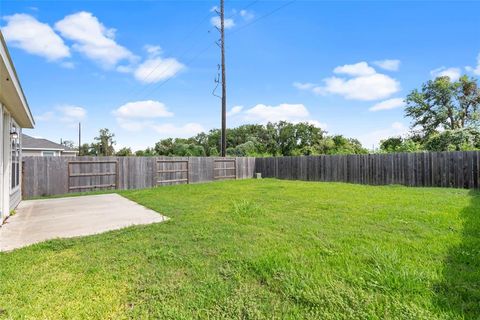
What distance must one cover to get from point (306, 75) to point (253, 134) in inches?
684

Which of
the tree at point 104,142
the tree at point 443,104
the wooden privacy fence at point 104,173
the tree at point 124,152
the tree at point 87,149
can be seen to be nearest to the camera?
the wooden privacy fence at point 104,173

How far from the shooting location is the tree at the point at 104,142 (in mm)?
32719

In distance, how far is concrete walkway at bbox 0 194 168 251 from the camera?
3.85m

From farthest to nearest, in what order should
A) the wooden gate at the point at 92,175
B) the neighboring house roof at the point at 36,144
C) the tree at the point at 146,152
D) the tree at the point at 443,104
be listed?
the tree at the point at 146,152, the tree at the point at 443,104, the neighboring house roof at the point at 36,144, the wooden gate at the point at 92,175

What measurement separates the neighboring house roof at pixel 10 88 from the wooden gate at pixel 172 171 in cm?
671

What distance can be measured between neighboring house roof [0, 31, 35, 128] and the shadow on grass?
174 inches

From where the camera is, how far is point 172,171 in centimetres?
1279

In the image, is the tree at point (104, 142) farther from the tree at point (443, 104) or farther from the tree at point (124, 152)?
the tree at point (443, 104)

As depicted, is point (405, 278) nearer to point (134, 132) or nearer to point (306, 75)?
point (306, 75)

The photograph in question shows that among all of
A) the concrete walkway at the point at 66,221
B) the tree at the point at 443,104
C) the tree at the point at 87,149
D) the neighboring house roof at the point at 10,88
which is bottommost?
the concrete walkway at the point at 66,221

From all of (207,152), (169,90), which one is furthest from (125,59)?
(207,152)

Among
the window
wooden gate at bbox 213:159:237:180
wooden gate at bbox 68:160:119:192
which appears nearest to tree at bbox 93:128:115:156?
wooden gate at bbox 213:159:237:180

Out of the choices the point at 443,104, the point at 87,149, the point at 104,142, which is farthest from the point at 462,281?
the point at 87,149

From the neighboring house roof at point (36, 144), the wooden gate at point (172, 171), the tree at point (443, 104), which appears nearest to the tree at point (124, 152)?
the neighboring house roof at point (36, 144)
